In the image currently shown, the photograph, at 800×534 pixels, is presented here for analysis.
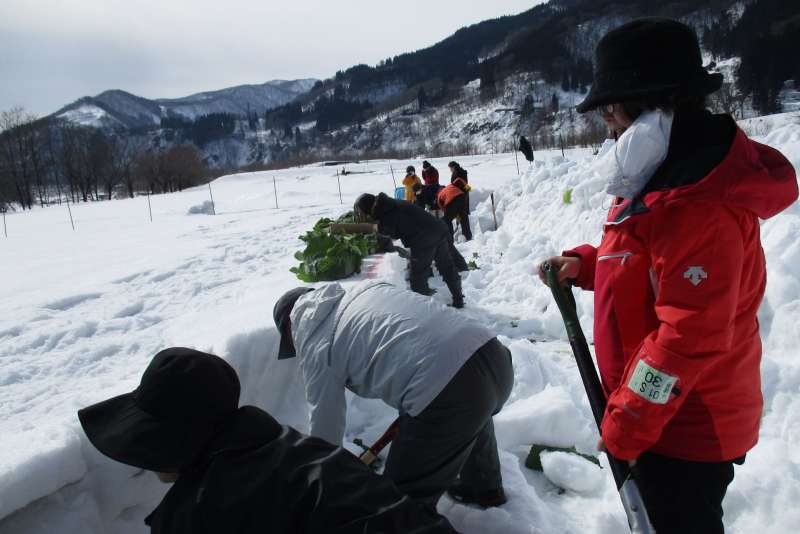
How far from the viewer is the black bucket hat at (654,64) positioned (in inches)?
45.8

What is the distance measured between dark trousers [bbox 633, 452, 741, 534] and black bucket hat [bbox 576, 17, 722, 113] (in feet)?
3.02

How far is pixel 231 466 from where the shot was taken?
1.20 m

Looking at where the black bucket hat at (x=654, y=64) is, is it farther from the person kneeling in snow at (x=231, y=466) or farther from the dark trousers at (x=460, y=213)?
the dark trousers at (x=460, y=213)

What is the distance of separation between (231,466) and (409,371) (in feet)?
2.71

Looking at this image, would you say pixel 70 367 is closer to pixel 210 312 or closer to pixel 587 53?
pixel 210 312

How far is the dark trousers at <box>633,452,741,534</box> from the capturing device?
1.23 metres

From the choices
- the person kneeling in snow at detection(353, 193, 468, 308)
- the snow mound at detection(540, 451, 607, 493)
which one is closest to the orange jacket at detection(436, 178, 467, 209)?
the person kneeling in snow at detection(353, 193, 468, 308)

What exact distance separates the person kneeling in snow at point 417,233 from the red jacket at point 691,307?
411 centimetres

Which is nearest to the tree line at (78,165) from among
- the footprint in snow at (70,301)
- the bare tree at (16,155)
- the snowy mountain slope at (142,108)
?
the bare tree at (16,155)

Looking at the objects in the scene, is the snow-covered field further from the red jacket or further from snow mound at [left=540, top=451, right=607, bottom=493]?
the red jacket

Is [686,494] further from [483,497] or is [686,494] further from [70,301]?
[70,301]

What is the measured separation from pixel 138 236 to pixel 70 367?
9.92 m

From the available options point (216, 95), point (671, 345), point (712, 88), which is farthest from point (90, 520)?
point (216, 95)

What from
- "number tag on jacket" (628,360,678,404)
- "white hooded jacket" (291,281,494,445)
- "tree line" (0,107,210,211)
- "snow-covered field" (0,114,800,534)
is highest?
"tree line" (0,107,210,211)
